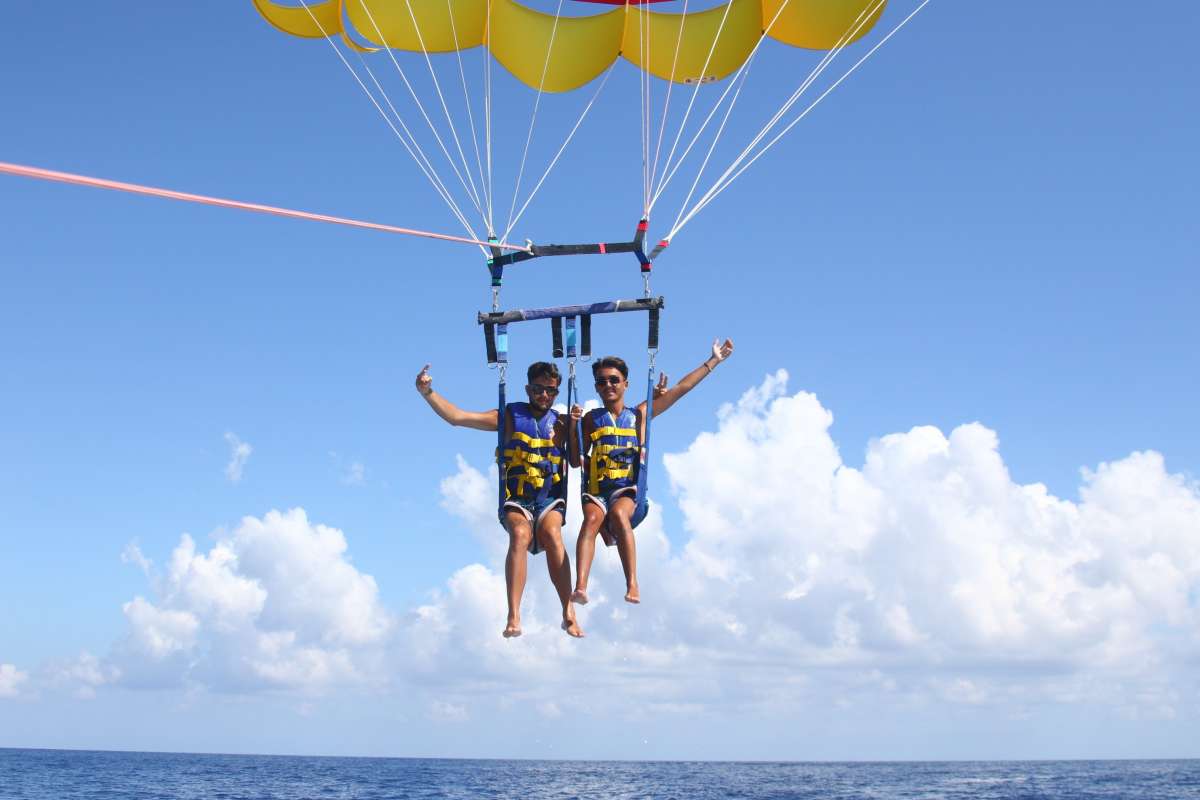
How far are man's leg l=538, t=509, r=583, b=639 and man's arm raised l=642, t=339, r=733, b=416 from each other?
138 centimetres

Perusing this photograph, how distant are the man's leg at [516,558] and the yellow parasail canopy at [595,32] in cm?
626

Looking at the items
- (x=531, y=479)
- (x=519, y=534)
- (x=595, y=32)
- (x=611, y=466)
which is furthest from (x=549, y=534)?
(x=595, y=32)

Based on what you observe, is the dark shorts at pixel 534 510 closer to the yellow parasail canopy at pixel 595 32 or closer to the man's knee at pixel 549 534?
the man's knee at pixel 549 534

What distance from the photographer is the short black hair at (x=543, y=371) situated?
33.1 ft

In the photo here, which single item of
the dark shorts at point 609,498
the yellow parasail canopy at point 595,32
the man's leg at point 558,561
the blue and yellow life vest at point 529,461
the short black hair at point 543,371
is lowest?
the man's leg at point 558,561

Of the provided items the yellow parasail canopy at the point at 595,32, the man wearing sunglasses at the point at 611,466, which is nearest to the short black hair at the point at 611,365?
the man wearing sunglasses at the point at 611,466

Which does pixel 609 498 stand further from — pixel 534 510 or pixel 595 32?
pixel 595 32

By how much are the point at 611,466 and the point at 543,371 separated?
3.43ft

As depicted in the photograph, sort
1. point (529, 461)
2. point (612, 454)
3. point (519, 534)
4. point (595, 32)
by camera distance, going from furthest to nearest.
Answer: point (595, 32) < point (612, 454) < point (529, 461) < point (519, 534)

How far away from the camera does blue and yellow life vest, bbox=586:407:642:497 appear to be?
9930 mm

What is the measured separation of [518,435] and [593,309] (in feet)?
4.26

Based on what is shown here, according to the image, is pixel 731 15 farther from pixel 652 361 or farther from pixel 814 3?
pixel 652 361

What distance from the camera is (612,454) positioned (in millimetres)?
9938

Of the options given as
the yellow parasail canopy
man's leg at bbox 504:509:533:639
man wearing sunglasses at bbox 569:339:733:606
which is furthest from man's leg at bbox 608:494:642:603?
the yellow parasail canopy
